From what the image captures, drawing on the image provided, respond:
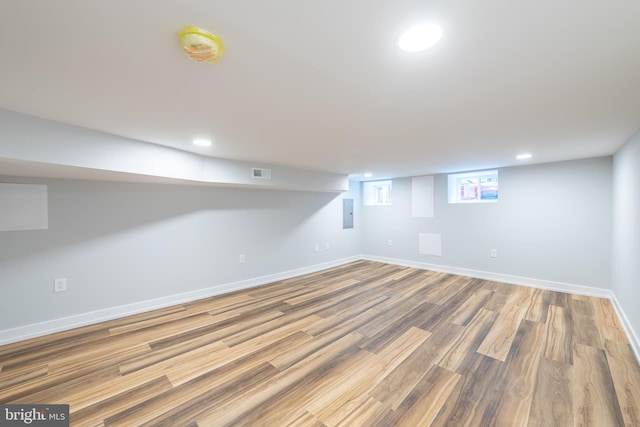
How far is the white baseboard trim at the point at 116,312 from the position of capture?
251 centimetres

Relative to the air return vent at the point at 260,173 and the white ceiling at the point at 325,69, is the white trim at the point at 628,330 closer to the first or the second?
the white ceiling at the point at 325,69

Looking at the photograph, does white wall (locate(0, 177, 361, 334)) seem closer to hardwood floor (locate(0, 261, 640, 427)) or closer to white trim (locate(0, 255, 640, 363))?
white trim (locate(0, 255, 640, 363))

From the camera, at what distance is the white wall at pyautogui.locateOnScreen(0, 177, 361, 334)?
2.57 meters

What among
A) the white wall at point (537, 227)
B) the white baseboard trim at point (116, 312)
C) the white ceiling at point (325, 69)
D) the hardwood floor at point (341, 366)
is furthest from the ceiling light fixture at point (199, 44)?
the white wall at point (537, 227)

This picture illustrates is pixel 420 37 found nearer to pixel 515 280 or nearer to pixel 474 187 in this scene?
pixel 474 187

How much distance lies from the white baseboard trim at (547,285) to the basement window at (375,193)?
1.47 m

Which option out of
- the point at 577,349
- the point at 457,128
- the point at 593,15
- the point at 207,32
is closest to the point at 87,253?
the point at 207,32

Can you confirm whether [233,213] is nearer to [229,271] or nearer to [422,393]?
[229,271]

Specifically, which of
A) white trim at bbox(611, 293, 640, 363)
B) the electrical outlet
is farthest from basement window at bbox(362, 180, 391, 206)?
the electrical outlet

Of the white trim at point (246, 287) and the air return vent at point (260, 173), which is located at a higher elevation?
the air return vent at point (260, 173)

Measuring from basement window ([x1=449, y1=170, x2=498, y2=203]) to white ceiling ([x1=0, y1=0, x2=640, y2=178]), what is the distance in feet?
7.41

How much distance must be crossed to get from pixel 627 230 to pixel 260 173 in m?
4.34

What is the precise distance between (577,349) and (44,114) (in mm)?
4834

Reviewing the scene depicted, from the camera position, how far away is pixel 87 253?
2842 mm
